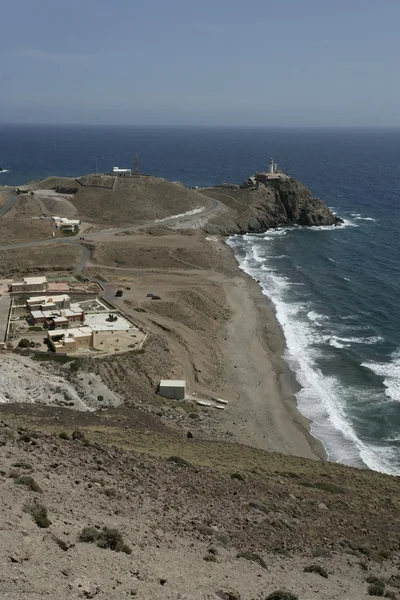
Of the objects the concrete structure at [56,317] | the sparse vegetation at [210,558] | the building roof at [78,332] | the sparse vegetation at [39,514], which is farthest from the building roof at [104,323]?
the sparse vegetation at [210,558]

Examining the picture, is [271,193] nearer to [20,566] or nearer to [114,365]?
[114,365]

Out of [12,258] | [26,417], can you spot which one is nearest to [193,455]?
[26,417]

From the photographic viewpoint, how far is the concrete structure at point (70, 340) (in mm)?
51125

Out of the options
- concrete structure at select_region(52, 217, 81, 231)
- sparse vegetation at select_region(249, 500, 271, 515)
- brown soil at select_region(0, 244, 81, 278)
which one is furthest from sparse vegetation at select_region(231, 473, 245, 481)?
concrete structure at select_region(52, 217, 81, 231)

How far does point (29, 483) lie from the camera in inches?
903

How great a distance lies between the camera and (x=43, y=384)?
44.3m

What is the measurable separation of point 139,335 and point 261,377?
12.6 metres

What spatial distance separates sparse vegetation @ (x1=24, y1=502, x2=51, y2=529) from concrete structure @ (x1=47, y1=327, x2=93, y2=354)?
99.7 ft

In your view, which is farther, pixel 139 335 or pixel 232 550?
pixel 139 335

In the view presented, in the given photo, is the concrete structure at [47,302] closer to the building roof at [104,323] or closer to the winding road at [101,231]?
the building roof at [104,323]

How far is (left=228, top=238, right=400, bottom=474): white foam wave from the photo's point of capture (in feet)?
149

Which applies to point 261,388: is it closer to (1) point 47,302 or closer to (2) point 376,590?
(1) point 47,302

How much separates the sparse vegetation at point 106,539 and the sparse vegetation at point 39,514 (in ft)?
4.15

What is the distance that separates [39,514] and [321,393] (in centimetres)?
3862
